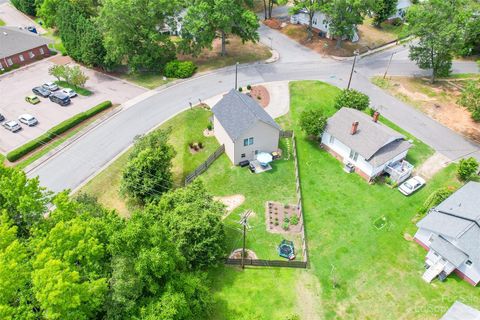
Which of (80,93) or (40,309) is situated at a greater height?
(40,309)

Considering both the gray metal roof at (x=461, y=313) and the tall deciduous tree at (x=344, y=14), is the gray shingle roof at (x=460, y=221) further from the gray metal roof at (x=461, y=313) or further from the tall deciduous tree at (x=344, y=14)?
the tall deciduous tree at (x=344, y=14)

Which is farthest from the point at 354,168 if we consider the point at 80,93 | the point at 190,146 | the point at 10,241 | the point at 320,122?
the point at 80,93

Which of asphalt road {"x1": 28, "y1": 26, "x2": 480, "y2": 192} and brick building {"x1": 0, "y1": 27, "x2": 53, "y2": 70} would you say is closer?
asphalt road {"x1": 28, "y1": 26, "x2": 480, "y2": 192}

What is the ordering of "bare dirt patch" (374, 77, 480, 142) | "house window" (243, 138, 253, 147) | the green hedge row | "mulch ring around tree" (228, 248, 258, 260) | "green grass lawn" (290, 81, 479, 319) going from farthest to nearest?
1. "bare dirt patch" (374, 77, 480, 142)
2. the green hedge row
3. "house window" (243, 138, 253, 147)
4. "mulch ring around tree" (228, 248, 258, 260)
5. "green grass lawn" (290, 81, 479, 319)

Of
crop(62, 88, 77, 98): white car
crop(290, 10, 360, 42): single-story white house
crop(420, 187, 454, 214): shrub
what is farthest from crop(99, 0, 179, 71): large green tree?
crop(420, 187, 454, 214): shrub

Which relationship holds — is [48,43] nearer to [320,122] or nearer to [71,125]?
[71,125]

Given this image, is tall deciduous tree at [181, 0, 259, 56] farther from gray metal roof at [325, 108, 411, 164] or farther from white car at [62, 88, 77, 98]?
gray metal roof at [325, 108, 411, 164]
